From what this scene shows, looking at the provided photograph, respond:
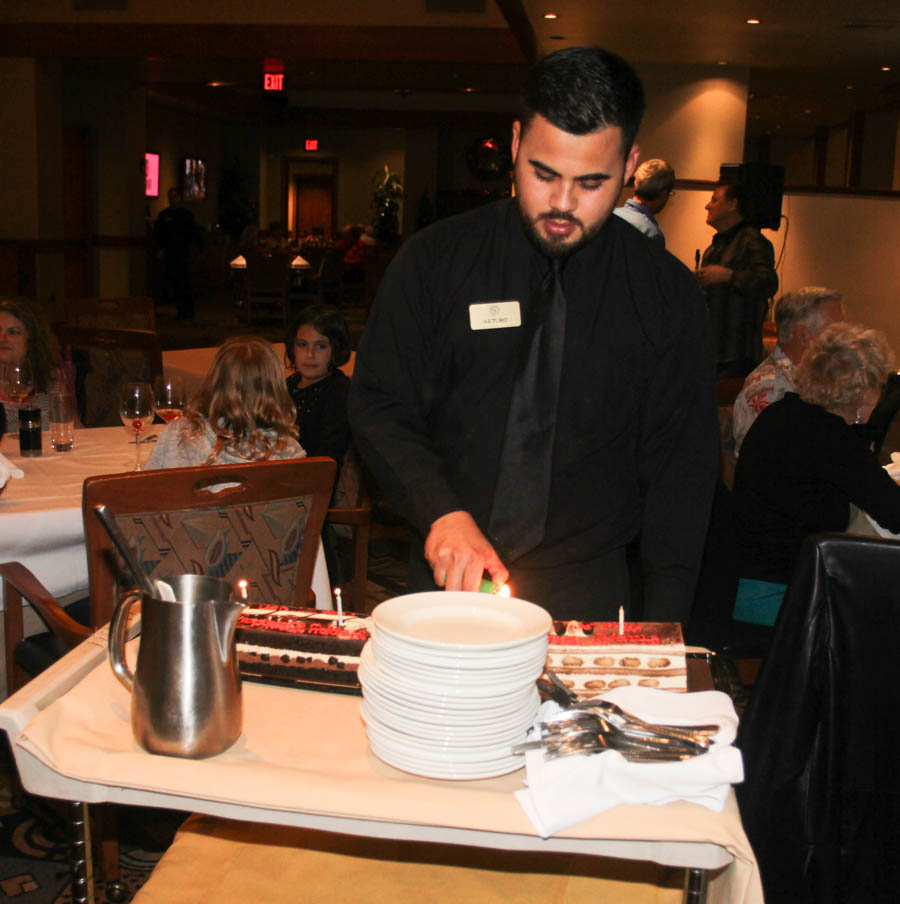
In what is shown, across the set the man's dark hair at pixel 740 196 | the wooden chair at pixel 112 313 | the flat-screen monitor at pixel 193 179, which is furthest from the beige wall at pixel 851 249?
the flat-screen monitor at pixel 193 179

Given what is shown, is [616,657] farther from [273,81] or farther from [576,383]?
[273,81]

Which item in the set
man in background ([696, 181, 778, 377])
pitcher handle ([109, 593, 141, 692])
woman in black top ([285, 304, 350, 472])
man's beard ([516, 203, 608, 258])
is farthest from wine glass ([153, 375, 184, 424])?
man in background ([696, 181, 778, 377])

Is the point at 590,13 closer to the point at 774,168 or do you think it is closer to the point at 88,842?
the point at 774,168

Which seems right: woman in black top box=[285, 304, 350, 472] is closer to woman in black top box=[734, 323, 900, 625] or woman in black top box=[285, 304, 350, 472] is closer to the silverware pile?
woman in black top box=[734, 323, 900, 625]

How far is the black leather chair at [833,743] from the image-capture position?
1.38m

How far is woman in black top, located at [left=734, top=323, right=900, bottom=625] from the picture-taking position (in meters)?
2.80

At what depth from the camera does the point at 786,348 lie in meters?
3.70

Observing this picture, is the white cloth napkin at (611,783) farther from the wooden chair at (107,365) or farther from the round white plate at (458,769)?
the wooden chair at (107,365)

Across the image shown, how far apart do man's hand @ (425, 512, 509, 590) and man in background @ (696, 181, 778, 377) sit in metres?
4.41

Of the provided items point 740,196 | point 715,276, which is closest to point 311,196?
point 740,196

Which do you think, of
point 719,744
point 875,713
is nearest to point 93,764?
point 719,744

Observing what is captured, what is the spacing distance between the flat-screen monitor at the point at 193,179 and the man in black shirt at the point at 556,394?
18196 mm

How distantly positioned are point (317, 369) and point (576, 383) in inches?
92.3

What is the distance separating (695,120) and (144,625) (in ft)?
31.1
